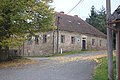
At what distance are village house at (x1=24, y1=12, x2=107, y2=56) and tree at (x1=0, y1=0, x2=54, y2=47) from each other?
1568 centimetres

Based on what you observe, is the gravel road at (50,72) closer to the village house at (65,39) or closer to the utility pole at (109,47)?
the utility pole at (109,47)

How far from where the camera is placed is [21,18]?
29.0 metres

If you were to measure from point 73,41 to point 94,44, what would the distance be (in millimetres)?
7352

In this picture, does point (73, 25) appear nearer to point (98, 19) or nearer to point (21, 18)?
point (98, 19)

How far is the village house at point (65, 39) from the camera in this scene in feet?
167

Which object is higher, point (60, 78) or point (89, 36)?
point (89, 36)

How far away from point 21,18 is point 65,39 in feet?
80.9

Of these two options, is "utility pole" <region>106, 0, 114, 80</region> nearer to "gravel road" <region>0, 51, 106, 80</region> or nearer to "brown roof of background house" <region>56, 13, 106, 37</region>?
"gravel road" <region>0, 51, 106, 80</region>

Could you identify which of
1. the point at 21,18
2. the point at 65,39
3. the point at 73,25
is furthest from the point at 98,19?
the point at 21,18

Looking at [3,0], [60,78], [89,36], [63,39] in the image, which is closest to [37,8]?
[3,0]

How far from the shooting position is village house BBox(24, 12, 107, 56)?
50812 mm

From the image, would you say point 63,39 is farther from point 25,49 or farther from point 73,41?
point 25,49

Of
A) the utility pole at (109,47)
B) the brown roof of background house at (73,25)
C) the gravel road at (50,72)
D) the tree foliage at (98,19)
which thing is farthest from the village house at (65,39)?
the utility pole at (109,47)

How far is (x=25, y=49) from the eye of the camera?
56.1 m
